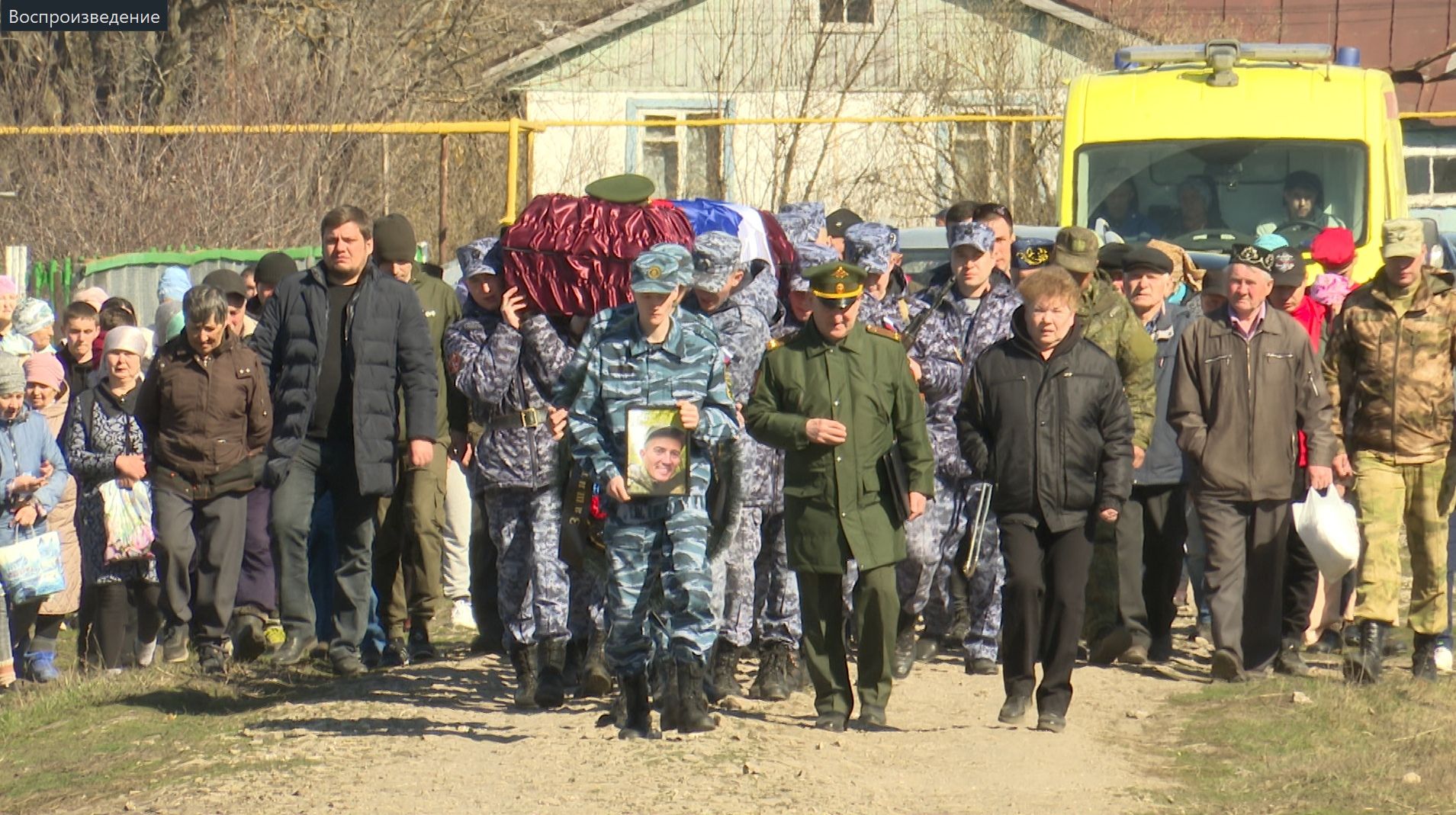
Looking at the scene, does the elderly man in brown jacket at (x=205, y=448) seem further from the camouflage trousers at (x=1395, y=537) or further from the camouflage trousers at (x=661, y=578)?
the camouflage trousers at (x=1395, y=537)

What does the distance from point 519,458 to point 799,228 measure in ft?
8.42

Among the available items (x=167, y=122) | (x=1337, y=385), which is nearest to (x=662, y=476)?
(x=1337, y=385)

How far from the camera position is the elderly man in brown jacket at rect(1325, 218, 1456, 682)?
10164 millimetres

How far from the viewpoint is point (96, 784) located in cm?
810

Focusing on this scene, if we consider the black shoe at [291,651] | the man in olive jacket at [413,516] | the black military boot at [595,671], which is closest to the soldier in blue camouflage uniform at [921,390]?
the black military boot at [595,671]

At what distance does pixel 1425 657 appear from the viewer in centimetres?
1032


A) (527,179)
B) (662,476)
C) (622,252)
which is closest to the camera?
(662,476)

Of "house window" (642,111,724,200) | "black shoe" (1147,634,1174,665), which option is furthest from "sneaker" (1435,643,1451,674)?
"house window" (642,111,724,200)

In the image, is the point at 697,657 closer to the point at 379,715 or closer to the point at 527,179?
the point at 379,715

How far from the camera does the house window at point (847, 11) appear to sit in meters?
28.3

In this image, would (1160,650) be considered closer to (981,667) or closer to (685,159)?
(981,667)

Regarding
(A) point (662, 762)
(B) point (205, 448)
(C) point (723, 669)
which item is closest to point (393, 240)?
(B) point (205, 448)

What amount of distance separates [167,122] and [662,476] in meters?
13.5

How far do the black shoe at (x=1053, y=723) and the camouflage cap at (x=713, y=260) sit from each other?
2111 millimetres
